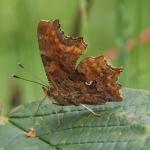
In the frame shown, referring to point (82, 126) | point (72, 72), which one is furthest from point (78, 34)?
point (82, 126)

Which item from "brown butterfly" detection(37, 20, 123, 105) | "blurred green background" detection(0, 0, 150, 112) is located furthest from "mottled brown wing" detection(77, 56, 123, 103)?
"blurred green background" detection(0, 0, 150, 112)

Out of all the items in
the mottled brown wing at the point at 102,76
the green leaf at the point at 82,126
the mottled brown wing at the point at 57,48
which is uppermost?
the mottled brown wing at the point at 57,48

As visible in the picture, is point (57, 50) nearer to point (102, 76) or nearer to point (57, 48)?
point (57, 48)

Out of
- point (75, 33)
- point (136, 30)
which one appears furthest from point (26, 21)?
point (136, 30)

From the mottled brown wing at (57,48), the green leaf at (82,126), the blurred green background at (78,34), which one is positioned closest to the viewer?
the green leaf at (82,126)

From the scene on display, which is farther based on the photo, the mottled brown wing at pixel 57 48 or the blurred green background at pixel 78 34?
the blurred green background at pixel 78 34

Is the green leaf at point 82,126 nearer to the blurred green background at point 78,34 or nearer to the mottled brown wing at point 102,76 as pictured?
the mottled brown wing at point 102,76

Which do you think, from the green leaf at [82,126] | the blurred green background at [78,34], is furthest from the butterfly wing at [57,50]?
the blurred green background at [78,34]
